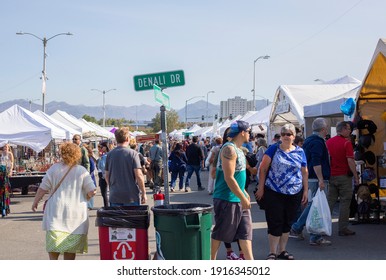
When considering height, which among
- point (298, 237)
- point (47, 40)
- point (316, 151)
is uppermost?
point (47, 40)

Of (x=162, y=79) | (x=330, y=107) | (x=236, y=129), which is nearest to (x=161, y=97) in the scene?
(x=162, y=79)

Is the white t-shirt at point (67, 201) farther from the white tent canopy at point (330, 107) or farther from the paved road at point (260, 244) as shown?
the white tent canopy at point (330, 107)

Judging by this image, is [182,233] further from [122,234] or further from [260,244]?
[260,244]

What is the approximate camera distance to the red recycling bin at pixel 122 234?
5871 mm

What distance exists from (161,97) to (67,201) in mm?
1813

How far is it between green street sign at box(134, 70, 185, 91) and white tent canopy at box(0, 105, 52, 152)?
40.8ft

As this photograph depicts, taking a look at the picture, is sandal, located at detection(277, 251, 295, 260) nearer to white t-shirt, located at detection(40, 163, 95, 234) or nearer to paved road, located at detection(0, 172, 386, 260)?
paved road, located at detection(0, 172, 386, 260)

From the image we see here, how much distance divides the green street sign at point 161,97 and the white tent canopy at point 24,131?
41.2ft

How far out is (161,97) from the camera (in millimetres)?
7125

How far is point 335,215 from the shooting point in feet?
38.7

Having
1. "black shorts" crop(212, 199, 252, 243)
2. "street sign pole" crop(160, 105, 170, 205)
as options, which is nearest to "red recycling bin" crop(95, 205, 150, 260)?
"black shorts" crop(212, 199, 252, 243)

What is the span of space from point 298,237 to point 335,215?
284 cm
